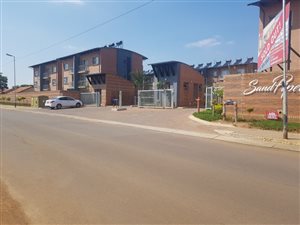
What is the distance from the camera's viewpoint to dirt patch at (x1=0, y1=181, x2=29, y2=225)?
4738mm

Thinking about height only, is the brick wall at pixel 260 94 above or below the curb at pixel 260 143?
above

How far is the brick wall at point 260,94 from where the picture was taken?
728 inches

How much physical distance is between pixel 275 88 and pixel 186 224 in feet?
54.6

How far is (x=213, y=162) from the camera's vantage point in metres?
8.87

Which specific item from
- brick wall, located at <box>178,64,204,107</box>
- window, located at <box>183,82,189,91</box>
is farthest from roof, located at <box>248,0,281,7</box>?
window, located at <box>183,82,189,91</box>

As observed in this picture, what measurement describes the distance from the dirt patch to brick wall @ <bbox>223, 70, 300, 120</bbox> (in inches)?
648

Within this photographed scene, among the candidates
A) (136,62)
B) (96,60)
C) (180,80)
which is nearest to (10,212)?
(180,80)

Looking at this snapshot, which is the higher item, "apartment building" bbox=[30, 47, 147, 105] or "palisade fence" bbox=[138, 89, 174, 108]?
"apartment building" bbox=[30, 47, 147, 105]

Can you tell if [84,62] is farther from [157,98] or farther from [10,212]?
[10,212]

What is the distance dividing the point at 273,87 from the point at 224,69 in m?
51.2

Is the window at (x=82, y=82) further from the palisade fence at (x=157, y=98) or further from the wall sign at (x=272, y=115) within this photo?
the wall sign at (x=272, y=115)

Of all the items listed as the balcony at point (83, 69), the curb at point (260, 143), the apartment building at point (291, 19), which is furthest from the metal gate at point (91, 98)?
the curb at point (260, 143)

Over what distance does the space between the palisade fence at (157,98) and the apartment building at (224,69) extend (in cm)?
2920

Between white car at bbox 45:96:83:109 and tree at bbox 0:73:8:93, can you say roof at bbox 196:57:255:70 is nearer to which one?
white car at bbox 45:96:83:109
